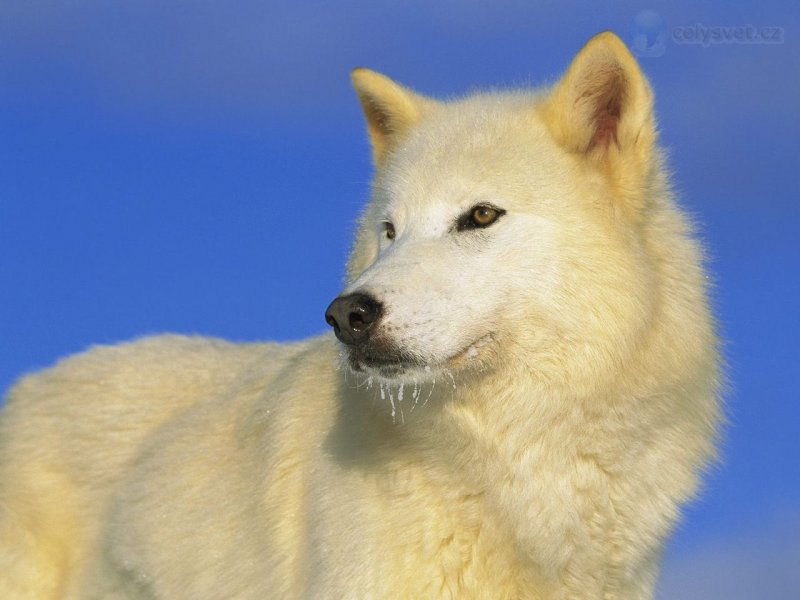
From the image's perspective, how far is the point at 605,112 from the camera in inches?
236

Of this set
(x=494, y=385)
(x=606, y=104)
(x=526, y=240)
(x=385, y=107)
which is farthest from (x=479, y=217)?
(x=385, y=107)

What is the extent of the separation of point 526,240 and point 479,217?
274 millimetres

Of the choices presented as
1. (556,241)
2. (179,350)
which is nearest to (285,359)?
(179,350)

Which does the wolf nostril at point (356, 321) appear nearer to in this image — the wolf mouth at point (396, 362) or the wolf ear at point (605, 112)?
the wolf mouth at point (396, 362)

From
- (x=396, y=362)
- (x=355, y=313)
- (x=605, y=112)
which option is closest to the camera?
(x=355, y=313)

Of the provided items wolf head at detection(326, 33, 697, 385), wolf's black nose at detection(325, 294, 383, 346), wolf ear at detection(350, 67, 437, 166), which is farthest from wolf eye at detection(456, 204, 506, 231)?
wolf ear at detection(350, 67, 437, 166)

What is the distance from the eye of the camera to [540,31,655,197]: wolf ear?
5.84 meters

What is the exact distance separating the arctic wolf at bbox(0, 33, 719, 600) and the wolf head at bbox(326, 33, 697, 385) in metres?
0.01

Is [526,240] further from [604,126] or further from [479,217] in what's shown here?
[604,126]

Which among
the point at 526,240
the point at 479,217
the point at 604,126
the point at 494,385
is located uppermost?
the point at 604,126

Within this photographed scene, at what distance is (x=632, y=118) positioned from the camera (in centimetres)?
591

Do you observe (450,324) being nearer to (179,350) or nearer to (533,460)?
(533,460)

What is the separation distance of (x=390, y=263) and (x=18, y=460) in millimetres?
3356

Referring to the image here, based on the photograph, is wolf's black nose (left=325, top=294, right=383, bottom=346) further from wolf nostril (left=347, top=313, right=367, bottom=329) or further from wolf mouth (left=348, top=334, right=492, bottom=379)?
wolf mouth (left=348, top=334, right=492, bottom=379)
